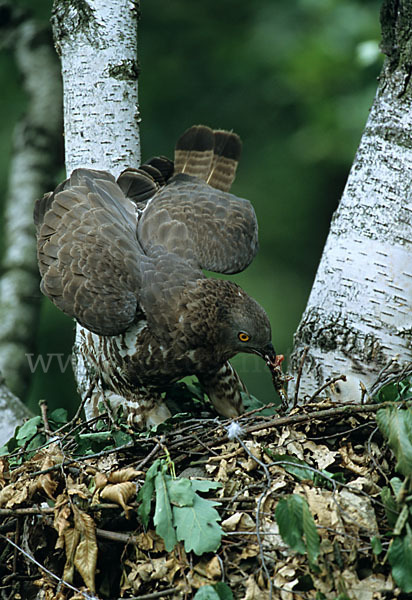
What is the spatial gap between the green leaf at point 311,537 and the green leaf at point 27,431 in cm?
156

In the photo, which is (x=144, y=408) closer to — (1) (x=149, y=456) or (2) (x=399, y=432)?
(1) (x=149, y=456)

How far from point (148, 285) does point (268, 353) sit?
2.41ft

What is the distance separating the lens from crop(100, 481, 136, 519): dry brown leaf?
8.61 ft

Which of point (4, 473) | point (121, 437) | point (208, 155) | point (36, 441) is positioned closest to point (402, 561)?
point (121, 437)

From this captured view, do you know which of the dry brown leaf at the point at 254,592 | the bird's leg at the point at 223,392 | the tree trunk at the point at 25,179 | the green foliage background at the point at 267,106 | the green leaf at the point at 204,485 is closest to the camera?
the dry brown leaf at the point at 254,592

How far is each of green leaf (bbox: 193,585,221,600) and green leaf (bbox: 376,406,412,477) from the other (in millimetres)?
714

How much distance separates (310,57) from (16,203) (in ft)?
9.23

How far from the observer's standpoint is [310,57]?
643 cm

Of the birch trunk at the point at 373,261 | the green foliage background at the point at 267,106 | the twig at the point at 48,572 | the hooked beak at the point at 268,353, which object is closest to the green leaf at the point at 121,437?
the twig at the point at 48,572

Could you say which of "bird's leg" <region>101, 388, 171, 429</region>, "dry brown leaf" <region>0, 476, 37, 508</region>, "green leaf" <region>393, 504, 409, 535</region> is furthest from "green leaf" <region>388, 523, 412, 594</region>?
"bird's leg" <region>101, 388, 171, 429</region>

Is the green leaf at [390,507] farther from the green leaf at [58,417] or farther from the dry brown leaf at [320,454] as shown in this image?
the green leaf at [58,417]

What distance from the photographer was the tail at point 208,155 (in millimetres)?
4480

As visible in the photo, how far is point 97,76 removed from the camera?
3.92 m

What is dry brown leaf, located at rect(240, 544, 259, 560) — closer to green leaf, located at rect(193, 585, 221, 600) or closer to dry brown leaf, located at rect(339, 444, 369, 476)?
green leaf, located at rect(193, 585, 221, 600)
